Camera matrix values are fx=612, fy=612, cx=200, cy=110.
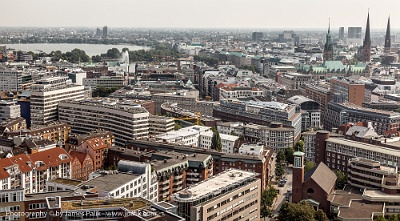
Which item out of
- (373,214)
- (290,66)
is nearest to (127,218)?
(373,214)

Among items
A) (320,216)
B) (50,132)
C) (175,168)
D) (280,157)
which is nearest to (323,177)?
(320,216)

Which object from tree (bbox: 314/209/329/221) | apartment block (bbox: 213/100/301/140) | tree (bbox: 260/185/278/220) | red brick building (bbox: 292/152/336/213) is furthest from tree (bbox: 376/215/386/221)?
apartment block (bbox: 213/100/301/140)

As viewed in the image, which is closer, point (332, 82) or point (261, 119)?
point (261, 119)

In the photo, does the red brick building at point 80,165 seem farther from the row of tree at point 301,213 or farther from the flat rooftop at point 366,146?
the flat rooftop at point 366,146

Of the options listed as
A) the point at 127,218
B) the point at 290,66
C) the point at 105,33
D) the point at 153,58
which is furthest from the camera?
the point at 105,33

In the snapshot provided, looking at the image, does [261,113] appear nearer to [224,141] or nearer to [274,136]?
[274,136]

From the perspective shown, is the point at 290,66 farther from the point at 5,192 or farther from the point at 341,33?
the point at 341,33
